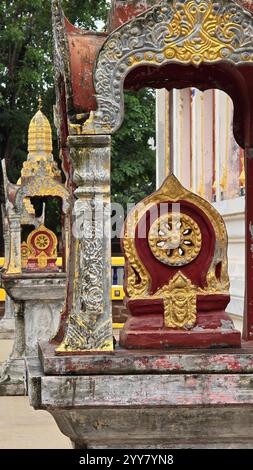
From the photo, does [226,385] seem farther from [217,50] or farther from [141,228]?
[217,50]

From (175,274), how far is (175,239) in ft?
0.51

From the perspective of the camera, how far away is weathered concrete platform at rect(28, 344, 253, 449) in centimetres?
505

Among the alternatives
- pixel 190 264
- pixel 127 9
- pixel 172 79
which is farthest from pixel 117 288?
pixel 127 9

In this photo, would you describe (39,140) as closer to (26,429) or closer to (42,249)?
(42,249)

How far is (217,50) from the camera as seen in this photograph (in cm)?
525

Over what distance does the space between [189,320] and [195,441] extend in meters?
0.53

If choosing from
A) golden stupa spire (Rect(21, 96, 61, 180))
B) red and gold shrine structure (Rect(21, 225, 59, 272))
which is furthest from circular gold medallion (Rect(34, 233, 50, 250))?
golden stupa spire (Rect(21, 96, 61, 180))

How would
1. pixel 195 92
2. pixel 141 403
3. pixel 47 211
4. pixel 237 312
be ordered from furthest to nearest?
pixel 47 211 < pixel 195 92 < pixel 237 312 < pixel 141 403

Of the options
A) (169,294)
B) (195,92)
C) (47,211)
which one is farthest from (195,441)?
(47,211)

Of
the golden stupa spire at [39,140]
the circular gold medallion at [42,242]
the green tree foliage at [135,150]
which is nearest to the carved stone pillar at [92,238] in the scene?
the golden stupa spire at [39,140]

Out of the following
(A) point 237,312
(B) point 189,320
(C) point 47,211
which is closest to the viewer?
(B) point 189,320

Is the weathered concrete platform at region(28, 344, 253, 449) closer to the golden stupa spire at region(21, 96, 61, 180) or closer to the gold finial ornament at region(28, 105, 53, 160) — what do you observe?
the golden stupa spire at region(21, 96, 61, 180)

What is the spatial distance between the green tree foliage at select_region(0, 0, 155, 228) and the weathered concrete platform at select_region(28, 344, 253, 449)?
24000 millimetres

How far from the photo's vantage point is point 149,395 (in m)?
5.06
